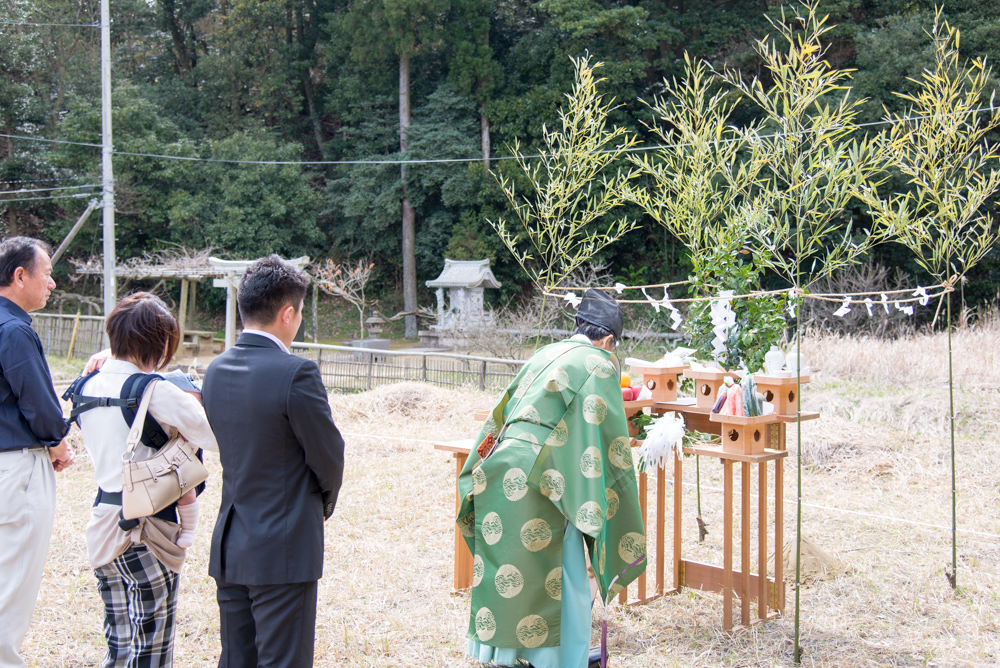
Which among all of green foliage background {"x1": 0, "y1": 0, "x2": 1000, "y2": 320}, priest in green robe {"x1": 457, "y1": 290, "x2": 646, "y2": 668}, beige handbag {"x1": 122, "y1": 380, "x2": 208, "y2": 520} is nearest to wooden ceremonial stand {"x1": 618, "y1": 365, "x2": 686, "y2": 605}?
priest in green robe {"x1": 457, "y1": 290, "x2": 646, "y2": 668}

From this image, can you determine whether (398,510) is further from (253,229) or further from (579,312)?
(253,229)

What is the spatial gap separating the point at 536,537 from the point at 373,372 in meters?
8.18

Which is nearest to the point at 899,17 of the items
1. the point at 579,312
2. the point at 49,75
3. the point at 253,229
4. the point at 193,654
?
the point at 253,229

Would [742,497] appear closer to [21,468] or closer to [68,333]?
[21,468]

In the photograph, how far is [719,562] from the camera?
4.00 meters

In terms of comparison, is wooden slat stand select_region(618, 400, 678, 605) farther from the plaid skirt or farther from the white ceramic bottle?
the plaid skirt

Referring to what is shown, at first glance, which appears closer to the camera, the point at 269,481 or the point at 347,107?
the point at 269,481

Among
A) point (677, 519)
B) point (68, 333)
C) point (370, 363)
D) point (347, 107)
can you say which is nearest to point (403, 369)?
point (370, 363)

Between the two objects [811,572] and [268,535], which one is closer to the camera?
[268,535]

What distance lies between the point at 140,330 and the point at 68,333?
15.0 metres

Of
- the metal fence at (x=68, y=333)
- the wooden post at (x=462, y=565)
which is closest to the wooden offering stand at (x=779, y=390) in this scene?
the wooden post at (x=462, y=565)

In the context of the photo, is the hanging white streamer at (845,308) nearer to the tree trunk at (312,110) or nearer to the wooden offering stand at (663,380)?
the wooden offering stand at (663,380)

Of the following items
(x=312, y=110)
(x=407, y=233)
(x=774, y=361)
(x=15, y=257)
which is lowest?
(x=774, y=361)

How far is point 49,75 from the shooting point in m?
19.9
